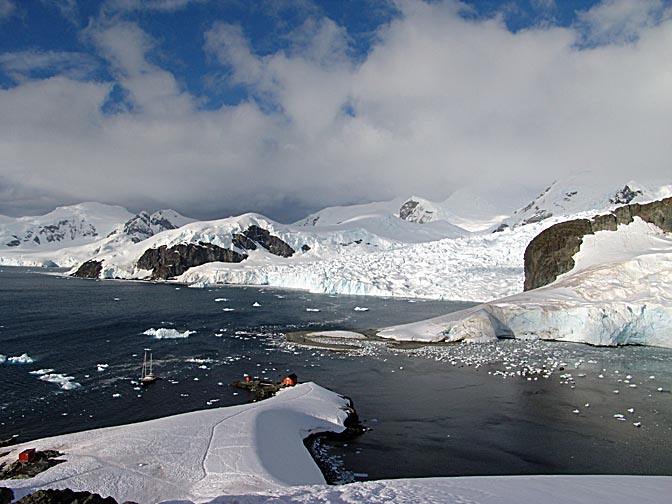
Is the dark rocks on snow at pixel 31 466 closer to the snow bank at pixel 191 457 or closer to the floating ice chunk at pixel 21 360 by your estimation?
the snow bank at pixel 191 457

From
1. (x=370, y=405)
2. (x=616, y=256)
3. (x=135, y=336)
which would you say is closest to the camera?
(x=370, y=405)

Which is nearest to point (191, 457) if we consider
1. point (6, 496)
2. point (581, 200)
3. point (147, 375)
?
point (6, 496)

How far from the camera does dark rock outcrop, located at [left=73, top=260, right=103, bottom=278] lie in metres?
109

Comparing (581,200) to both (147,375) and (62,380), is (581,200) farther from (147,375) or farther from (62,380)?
(62,380)

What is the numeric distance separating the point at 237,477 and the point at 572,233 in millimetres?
45206

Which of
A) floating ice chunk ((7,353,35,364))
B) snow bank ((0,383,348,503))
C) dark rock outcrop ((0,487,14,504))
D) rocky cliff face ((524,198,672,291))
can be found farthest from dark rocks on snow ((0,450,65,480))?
rocky cliff face ((524,198,672,291))

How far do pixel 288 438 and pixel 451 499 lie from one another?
22.3 feet

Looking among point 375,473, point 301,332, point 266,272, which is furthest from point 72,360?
point 266,272

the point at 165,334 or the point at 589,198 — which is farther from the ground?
the point at 589,198

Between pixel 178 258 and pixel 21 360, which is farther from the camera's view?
pixel 178 258

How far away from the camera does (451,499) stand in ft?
28.2

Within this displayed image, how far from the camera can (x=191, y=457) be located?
11867 mm

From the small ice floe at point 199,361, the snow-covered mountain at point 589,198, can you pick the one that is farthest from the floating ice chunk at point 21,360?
the snow-covered mountain at point 589,198

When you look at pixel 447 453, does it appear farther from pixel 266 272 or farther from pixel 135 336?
pixel 266 272
